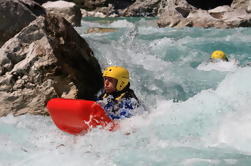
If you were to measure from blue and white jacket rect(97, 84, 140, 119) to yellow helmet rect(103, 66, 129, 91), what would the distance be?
92mm

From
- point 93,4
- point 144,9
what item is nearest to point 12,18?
point 144,9

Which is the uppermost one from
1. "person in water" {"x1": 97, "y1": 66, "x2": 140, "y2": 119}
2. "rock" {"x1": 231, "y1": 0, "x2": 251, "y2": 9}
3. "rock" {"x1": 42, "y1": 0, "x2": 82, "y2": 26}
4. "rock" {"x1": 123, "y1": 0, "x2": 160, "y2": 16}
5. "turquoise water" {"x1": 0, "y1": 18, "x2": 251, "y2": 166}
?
"person in water" {"x1": 97, "y1": 66, "x2": 140, "y2": 119}

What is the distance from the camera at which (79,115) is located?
13.1ft

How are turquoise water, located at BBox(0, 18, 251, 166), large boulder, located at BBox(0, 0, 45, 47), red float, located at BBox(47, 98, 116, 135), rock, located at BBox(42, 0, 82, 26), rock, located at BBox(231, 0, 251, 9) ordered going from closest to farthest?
turquoise water, located at BBox(0, 18, 251, 166) → red float, located at BBox(47, 98, 116, 135) → large boulder, located at BBox(0, 0, 45, 47) → rock, located at BBox(42, 0, 82, 26) → rock, located at BBox(231, 0, 251, 9)

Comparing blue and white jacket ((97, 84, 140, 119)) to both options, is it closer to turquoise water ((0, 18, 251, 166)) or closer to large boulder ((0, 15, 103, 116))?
turquoise water ((0, 18, 251, 166))

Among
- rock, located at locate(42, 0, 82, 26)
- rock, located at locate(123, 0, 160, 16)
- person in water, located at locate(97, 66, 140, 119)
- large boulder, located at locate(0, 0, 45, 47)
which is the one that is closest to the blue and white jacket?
person in water, located at locate(97, 66, 140, 119)

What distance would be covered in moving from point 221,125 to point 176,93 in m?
2.39

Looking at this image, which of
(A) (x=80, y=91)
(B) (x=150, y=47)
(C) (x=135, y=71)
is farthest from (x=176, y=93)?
(B) (x=150, y=47)

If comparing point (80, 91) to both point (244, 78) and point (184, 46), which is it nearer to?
point (244, 78)

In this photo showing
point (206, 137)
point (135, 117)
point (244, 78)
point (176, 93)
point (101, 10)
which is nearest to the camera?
point (206, 137)

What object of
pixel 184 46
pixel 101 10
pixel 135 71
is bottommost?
pixel 101 10

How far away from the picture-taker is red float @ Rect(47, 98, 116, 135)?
399 centimetres

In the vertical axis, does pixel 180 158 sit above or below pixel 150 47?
above

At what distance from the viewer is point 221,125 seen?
12.6 ft
